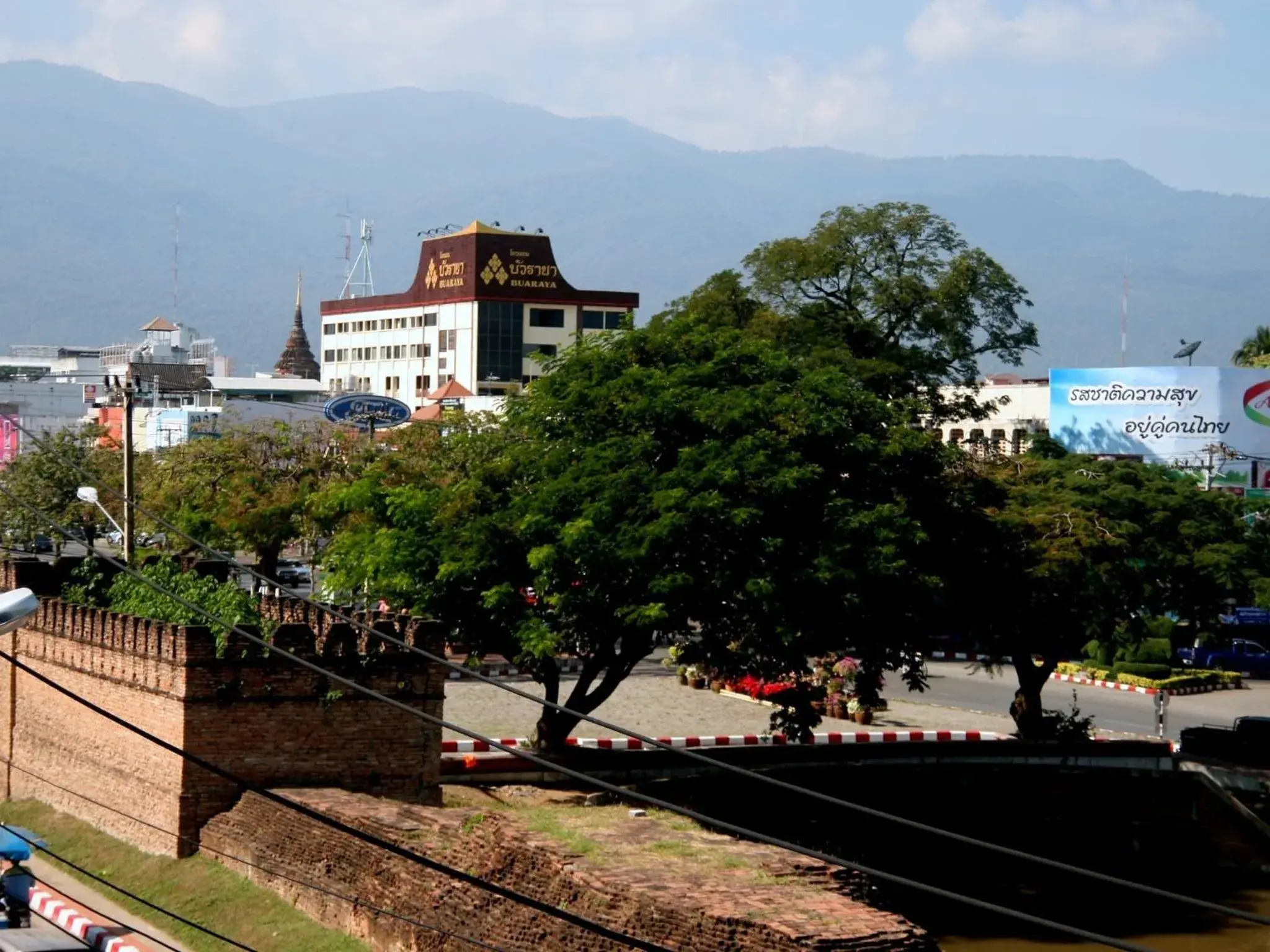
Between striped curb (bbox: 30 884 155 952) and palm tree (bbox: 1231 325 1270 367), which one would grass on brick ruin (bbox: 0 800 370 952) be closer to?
striped curb (bbox: 30 884 155 952)

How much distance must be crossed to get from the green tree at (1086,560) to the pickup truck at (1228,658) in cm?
601

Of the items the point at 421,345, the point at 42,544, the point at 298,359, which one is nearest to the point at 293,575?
the point at 42,544

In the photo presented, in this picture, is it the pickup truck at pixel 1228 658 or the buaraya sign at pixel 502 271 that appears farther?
the buaraya sign at pixel 502 271

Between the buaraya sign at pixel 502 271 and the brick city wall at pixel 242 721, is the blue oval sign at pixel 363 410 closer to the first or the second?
the brick city wall at pixel 242 721

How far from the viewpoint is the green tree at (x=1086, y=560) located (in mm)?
30812

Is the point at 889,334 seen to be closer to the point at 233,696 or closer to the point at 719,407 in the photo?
the point at 719,407

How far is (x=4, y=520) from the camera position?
6378 cm

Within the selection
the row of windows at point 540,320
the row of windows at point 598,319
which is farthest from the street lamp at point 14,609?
the row of windows at point 598,319

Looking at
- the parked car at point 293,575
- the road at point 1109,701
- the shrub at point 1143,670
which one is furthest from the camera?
the parked car at point 293,575

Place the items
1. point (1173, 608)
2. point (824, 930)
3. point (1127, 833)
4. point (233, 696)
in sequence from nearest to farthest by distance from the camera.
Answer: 1. point (824, 930)
2. point (233, 696)
3. point (1127, 833)
4. point (1173, 608)

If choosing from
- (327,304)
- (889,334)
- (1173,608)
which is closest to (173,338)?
(327,304)

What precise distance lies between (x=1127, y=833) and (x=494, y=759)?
1155 centimetres

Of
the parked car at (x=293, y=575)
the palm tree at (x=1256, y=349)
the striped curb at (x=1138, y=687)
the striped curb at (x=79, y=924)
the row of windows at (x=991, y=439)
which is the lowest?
the striped curb at (x=79, y=924)

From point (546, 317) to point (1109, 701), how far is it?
62479 mm
